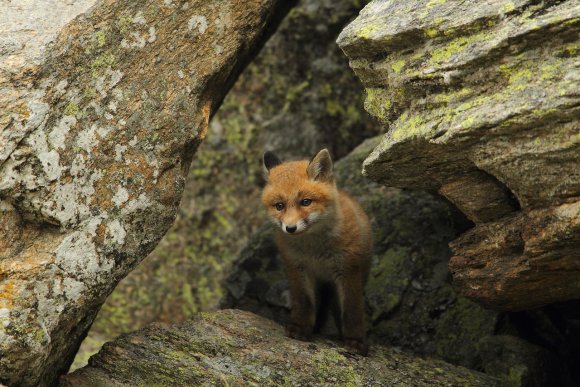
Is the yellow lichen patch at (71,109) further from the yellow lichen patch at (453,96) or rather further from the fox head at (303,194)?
the yellow lichen patch at (453,96)

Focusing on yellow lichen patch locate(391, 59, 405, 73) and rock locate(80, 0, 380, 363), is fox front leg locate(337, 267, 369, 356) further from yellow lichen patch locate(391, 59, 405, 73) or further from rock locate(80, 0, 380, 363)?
rock locate(80, 0, 380, 363)

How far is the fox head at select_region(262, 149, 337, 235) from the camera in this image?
7.12 m

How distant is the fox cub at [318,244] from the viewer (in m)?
7.12

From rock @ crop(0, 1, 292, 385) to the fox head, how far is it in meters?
1.51

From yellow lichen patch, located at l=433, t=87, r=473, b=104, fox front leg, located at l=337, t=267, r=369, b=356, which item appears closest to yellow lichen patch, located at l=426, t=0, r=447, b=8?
yellow lichen patch, located at l=433, t=87, r=473, b=104

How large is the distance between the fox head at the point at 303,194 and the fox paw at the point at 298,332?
0.93 meters

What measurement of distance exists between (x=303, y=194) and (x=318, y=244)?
54 centimetres

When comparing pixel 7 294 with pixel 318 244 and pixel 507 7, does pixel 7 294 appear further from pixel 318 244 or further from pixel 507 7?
pixel 507 7

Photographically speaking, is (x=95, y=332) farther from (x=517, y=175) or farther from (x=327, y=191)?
(x=517, y=175)

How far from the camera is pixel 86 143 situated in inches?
210

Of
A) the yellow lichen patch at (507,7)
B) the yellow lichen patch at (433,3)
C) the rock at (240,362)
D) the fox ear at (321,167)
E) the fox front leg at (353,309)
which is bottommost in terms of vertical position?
the rock at (240,362)

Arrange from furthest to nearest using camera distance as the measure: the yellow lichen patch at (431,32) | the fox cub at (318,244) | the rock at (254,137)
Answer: the rock at (254,137)
the fox cub at (318,244)
the yellow lichen patch at (431,32)

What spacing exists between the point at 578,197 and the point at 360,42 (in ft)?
6.55

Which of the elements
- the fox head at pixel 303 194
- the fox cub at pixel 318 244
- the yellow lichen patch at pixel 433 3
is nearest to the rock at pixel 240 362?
the fox cub at pixel 318 244
